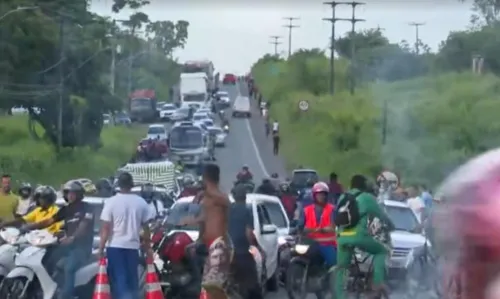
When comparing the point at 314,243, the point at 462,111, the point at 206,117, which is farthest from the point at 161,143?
the point at 314,243

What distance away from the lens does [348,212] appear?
15422 millimetres

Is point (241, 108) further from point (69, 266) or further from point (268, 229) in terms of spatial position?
point (69, 266)

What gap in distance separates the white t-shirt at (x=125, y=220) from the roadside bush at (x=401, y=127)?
29304mm

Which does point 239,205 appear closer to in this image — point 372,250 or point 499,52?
point 372,250

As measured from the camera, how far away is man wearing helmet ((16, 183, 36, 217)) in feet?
62.5

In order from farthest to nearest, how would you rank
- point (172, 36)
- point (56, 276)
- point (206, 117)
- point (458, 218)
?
point (172, 36)
point (206, 117)
point (56, 276)
point (458, 218)

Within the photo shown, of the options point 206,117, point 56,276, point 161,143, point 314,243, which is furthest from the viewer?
point 206,117

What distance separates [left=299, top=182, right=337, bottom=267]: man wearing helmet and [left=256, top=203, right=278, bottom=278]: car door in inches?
52.8

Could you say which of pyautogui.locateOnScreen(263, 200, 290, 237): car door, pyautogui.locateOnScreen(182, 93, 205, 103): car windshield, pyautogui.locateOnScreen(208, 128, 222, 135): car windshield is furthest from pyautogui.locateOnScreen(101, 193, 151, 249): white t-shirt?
pyautogui.locateOnScreen(182, 93, 205, 103): car windshield

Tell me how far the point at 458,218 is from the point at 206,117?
283ft

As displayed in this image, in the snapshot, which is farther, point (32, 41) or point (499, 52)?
point (499, 52)

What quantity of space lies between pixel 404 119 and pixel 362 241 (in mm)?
43894

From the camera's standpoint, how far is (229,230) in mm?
13984

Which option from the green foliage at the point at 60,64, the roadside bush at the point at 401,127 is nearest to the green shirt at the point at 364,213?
the roadside bush at the point at 401,127
